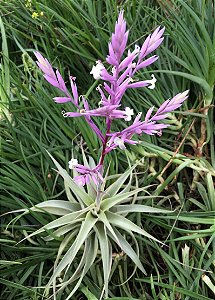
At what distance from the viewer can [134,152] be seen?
1.61 meters

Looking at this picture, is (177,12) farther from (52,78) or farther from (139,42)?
(52,78)

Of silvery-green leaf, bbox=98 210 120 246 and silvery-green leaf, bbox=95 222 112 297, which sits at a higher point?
silvery-green leaf, bbox=98 210 120 246

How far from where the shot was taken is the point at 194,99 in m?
1.75

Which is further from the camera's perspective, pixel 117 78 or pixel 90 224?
pixel 90 224

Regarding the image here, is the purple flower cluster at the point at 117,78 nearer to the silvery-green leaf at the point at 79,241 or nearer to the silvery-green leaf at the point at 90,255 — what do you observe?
the silvery-green leaf at the point at 79,241

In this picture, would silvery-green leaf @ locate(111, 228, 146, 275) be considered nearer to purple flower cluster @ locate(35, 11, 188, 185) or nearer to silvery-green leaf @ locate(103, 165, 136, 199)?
silvery-green leaf @ locate(103, 165, 136, 199)

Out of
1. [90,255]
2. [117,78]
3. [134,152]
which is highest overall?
[117,78]

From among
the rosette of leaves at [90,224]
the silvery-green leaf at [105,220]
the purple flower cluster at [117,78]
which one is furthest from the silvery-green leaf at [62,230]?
the purple flower cluster at [117,78]

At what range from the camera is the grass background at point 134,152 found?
1452 mm

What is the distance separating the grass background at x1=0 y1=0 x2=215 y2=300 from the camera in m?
1.45

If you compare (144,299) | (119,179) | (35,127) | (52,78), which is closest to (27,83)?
(35,127)

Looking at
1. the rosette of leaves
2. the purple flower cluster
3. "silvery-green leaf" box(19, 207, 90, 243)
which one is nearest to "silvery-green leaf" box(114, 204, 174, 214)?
the rosette of leaves

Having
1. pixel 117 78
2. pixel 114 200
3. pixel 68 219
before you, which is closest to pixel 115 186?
pixel 114 200

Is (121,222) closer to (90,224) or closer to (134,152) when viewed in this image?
(90,224)
